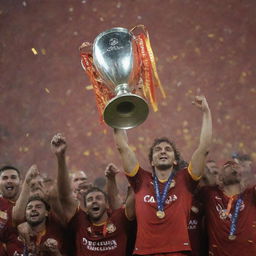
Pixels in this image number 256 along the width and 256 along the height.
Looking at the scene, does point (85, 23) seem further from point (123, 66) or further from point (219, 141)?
point (123, 66)

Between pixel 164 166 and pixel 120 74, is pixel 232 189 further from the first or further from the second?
pixel 120 74

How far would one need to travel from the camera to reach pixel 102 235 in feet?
9.14

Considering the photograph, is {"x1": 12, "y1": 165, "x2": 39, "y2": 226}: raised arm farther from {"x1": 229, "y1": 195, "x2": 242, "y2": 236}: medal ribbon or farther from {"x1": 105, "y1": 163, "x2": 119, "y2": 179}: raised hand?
{"x1": 229, "y1": 195, "x2": 242, "y2": 236}: medal ribbon

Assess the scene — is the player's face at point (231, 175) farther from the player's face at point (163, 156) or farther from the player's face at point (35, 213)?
the player's face at point (35, 213)

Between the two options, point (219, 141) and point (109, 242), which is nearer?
point (109, 242)

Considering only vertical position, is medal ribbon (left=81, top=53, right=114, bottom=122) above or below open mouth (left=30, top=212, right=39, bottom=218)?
above

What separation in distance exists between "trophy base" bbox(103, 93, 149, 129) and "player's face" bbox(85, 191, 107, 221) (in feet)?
1.60

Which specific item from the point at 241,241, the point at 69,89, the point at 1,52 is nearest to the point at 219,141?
the point at 69,89

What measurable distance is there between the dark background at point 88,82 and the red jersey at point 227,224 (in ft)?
8.56

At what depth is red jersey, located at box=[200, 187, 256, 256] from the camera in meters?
2.71

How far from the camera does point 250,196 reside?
283 cm

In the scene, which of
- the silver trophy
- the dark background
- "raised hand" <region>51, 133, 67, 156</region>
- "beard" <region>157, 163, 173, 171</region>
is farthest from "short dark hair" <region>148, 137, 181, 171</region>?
the dark background

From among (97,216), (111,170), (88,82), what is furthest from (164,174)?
(88,82)

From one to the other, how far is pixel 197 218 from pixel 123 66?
0.90 m
